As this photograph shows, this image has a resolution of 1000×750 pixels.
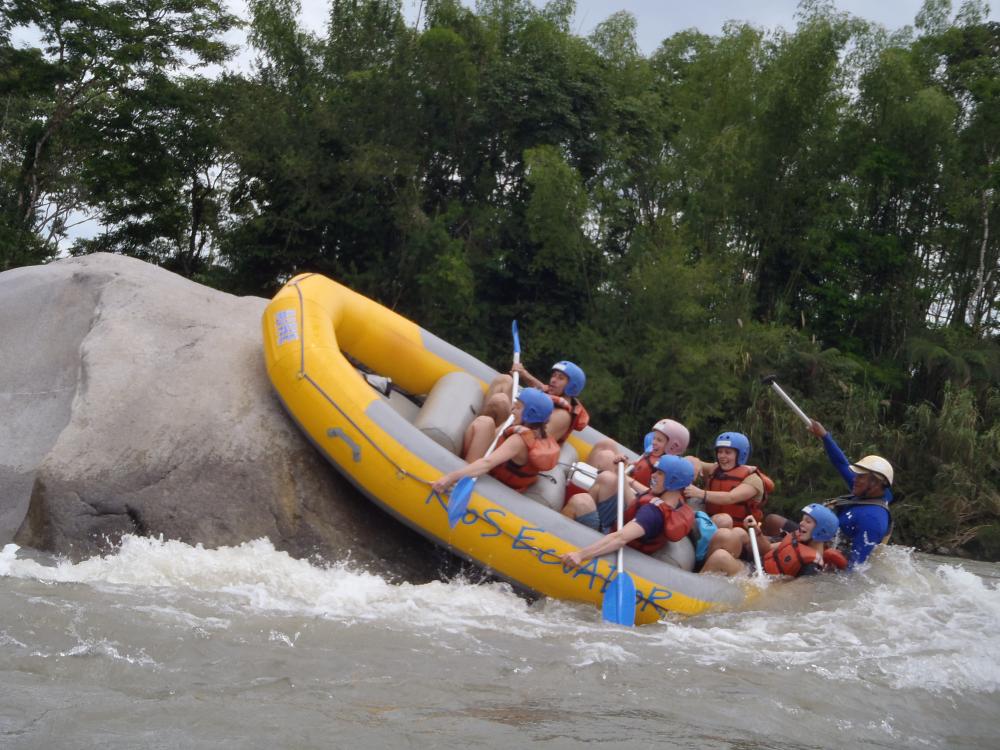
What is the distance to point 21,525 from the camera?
559cm

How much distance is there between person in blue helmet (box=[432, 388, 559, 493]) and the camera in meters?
5.46

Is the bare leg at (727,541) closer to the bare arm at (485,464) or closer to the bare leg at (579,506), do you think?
the bare leg at (579,506)

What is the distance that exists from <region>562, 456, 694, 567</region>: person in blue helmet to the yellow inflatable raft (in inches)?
2.8

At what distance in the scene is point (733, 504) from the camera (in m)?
6.32

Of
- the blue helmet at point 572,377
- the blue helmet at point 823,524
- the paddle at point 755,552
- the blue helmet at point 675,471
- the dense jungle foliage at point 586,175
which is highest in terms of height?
the dense jungle foliage at point 586,175

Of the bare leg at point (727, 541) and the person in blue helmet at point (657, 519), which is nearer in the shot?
the person in blue helmet at point (657, 519)

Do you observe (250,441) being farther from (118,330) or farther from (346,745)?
(346,745)

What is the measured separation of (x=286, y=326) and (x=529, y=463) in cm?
152

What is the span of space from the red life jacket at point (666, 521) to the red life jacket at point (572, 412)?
769 mm

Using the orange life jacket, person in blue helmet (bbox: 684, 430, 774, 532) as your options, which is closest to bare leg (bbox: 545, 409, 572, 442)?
person in blue helmet (bbox: 684, 430, 774, 532)

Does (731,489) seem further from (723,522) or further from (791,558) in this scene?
(791,558)

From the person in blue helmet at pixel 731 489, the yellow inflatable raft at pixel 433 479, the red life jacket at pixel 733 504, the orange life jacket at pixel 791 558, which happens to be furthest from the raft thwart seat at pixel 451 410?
the orange life jacket at pixel 791 558

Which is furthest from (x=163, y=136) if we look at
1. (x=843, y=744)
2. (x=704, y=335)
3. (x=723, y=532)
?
(x=843, y=744)

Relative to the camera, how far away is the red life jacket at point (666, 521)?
5.56 m
